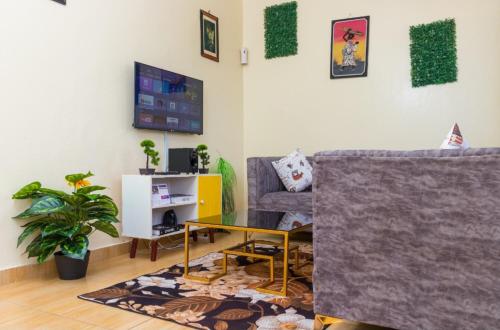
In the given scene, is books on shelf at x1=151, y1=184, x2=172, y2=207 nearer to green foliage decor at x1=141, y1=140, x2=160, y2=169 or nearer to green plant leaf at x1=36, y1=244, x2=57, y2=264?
green foliage decor at x1=141, y1=140, x2=160, y2=169

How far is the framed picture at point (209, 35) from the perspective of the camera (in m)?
4.21

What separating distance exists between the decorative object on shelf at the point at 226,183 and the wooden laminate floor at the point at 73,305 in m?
1.34

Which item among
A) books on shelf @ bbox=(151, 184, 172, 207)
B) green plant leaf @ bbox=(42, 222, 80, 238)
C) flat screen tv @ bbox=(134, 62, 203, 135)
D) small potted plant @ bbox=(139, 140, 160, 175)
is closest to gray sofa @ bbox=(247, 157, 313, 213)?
flat screen tv @ bbox=(134, 62, 203, 135)

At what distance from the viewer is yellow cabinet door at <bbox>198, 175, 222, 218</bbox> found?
3533mm

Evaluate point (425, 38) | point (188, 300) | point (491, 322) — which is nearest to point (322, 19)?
point (425, 38)

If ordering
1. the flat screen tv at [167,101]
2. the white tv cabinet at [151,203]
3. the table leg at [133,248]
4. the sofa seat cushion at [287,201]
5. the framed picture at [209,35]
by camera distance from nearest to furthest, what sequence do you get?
the white tv cabinet at [151,203] < the table leg at [133,248] < the flat screen tv at [167,101] < the sofa seat cushion at [287,201] < the framed picture at [209,35]

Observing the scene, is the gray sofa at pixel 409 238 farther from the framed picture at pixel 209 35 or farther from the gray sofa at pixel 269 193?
the framed picture at pixel 209 35

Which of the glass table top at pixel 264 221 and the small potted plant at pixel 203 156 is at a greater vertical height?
the small potted plant at pixel 203 156

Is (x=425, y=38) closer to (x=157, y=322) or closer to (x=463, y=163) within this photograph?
(x=463, y=163)

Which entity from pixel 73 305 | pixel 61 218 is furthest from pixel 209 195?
pixel 73 305

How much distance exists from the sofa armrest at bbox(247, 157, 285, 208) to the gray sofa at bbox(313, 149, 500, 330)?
2.28 metres

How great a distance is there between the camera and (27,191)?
2385 mm

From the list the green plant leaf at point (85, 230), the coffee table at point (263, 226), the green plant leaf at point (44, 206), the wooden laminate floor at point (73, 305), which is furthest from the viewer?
the green plant leaf at point (85, 230)

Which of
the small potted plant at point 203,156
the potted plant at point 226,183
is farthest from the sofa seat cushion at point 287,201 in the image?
the potted plant at point 226,183
